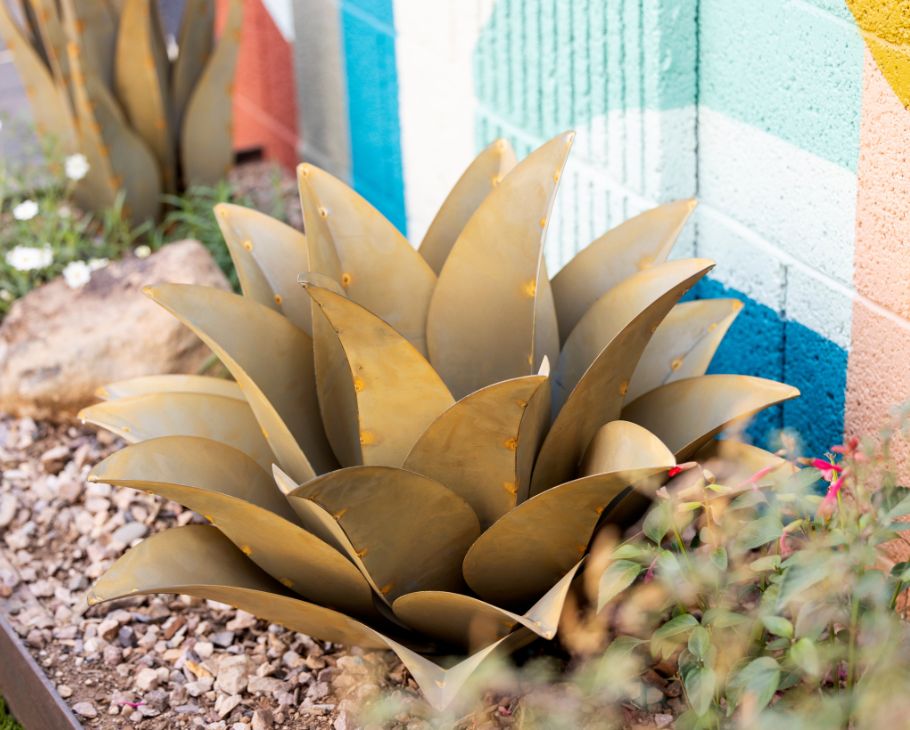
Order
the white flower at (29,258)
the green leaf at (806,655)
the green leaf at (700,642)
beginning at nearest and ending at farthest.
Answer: the green leaf at (806,655), the green leaf at (700,642), the white flower at (29,258)

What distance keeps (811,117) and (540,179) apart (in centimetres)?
46

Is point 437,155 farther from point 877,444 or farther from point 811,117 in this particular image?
point 877,444

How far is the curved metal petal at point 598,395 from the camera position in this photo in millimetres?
1349

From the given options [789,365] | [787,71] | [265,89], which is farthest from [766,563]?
[265,89]

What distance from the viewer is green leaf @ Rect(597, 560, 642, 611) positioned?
1.22 m

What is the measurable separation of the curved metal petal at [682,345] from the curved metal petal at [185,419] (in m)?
0.56

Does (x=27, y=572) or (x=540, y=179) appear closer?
(x=540, y=179)

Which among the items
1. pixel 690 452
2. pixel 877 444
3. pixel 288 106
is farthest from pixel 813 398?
pixel 288 106

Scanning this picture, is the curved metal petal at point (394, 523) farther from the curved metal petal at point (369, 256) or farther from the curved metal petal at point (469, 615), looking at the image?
the curved metal petal at point (369, 256)

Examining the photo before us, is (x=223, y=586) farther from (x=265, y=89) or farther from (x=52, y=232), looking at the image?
(x=265, y=89)

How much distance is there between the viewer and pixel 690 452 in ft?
4.90

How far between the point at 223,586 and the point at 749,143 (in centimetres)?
108

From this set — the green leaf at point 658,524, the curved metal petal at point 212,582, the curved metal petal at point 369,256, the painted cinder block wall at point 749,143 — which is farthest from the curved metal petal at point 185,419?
the painted cinder block wall at point 749,143

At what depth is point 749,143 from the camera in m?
1.83
